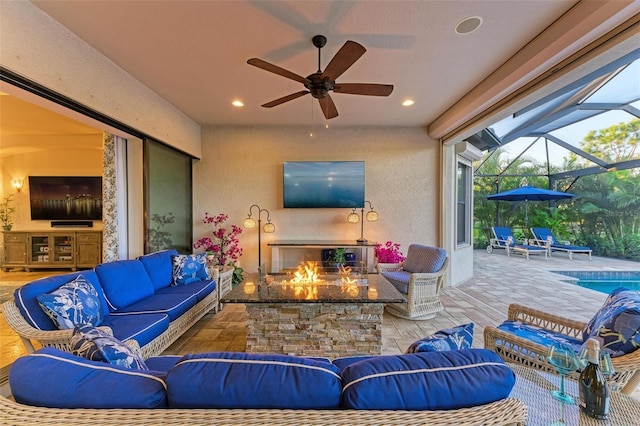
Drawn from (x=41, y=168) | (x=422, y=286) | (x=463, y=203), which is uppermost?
(x=41, y=168)

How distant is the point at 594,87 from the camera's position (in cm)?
524

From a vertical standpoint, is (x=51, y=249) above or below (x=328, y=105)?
Answer: below

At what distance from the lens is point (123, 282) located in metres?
2.61

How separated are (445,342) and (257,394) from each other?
0.87m

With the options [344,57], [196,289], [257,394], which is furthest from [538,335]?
[196,289]

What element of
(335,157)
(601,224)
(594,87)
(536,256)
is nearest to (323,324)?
(335,157)

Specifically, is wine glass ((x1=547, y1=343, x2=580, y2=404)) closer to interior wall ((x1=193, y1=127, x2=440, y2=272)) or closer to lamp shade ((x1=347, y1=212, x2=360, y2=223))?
lamp shade ((x1=347, y1=212, x2=360, y2=223))

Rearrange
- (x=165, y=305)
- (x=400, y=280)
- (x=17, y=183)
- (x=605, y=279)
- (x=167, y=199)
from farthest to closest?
(x=605, y=279)
(x=17, y=183)
(x=167, y=199)
(x=400, y=280)
(x=165, y=305)

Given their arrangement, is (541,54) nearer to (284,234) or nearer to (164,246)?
(284,234)

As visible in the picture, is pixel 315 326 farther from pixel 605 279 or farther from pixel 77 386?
pixel 605 279

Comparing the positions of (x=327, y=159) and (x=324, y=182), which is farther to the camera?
(x=327, y=159)

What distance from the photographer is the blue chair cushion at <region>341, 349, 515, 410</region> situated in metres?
0.87

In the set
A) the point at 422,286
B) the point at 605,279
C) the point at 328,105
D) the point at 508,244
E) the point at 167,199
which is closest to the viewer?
the point at 328,105

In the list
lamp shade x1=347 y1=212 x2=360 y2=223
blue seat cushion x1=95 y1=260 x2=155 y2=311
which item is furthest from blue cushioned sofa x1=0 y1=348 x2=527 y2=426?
lamp shade x1=347 y1=212 x2=360 y2=223
